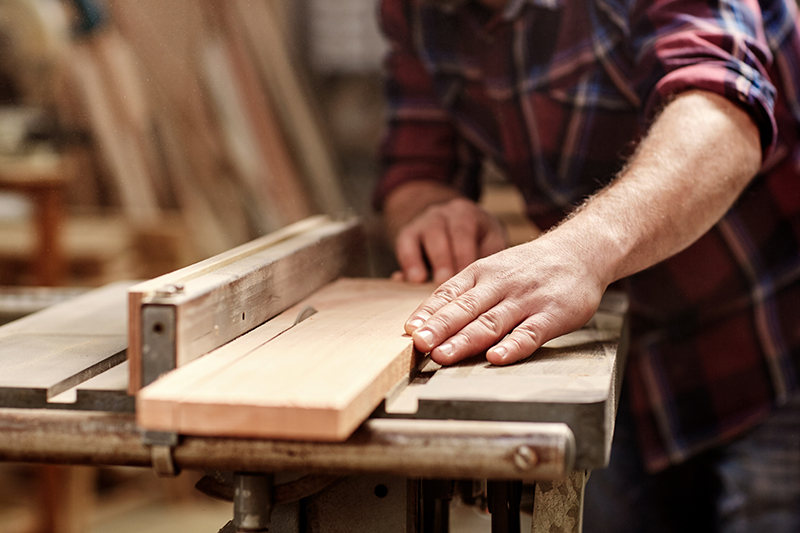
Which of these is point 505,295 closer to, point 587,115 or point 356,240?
point 356,240

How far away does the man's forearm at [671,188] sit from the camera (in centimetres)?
87

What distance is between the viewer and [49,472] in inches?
88.3

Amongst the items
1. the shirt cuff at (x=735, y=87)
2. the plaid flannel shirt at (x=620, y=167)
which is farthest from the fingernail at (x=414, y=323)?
the plaid flannel shirt at (x=620, y=167)

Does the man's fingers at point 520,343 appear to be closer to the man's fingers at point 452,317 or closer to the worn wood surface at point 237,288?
the man's fingers at point 452,317

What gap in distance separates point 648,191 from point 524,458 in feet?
1.45

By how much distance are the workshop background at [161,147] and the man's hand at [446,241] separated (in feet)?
3.05

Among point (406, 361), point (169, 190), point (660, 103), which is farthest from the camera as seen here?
point (169, 190)

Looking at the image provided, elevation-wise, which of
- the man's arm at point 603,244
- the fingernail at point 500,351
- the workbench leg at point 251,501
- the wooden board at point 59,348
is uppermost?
the man's arm at point 603,244

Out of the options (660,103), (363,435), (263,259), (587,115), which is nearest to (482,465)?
(363,435)

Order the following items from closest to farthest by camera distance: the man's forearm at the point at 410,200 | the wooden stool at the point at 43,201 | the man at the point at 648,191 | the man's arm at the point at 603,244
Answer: the man's arm at the point at 603,244, the man at the point at 648,191, the man's forearm at the point at 410,200, the wooden stool at the point at 43,201

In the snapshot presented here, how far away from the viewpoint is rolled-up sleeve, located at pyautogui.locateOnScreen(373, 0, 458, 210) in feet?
5.28

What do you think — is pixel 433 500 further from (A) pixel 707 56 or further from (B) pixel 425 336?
(A) pixel 707 56

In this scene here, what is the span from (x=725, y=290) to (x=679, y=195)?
0.55m

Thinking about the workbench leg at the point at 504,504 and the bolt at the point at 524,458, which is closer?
the bolt at the point at 524,458
